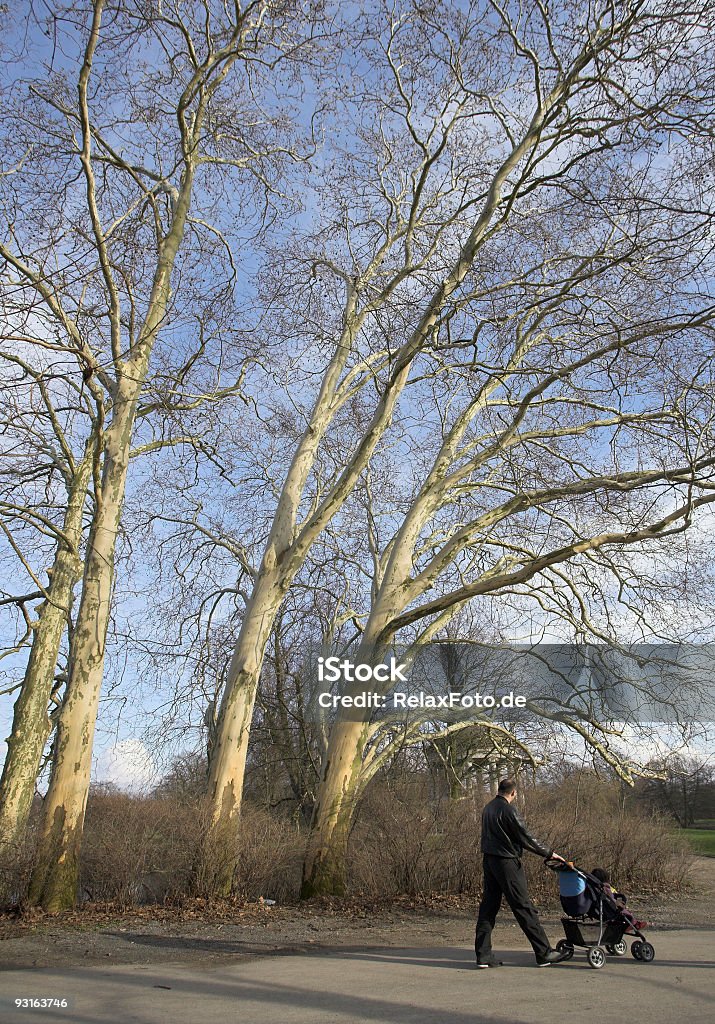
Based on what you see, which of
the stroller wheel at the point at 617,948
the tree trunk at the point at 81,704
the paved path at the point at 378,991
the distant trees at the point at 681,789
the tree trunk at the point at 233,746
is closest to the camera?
the paved path at the point at 378,991

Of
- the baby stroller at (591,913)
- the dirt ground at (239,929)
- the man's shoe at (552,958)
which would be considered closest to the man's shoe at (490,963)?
the man's shoe at (552,958)

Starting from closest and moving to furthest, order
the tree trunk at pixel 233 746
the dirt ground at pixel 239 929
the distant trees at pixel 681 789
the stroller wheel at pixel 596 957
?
the stroller wheel at pixel 596 957
the dirt ground at pixel 239 929
the tree trunk at pixel 233 746
the distant trees at pixel 681 789

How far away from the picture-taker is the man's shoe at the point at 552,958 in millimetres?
6516

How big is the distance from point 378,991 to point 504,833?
1.83 metres

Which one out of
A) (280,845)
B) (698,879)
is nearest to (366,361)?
(280,845)

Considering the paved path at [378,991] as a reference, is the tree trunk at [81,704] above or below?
above

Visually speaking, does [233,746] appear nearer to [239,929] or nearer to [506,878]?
[239,929]

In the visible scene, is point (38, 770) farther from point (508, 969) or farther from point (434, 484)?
point (508, 969)

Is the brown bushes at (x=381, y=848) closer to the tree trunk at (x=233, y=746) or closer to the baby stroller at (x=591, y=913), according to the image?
the tree trunk at (x=233, y=746)

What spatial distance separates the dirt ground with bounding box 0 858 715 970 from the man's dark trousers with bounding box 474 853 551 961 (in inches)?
73.6

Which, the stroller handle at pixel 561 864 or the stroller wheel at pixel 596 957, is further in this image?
the stroller handle at pixel 561 864

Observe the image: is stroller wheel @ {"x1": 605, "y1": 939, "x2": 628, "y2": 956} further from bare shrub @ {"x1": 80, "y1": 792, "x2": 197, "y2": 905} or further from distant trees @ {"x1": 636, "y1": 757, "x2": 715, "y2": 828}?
distant trees @ {"x1": 636, "y1": 757, "x2": 715, "y2": 828}

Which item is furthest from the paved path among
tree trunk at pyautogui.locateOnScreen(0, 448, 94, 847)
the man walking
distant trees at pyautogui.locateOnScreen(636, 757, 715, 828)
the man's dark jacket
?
tree trunk at pyautogui.locateOnScreen(0, 448, 94, 847)

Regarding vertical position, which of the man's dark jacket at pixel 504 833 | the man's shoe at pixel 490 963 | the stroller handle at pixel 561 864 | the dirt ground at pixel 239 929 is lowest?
the dirt ground at pixel 239 929
